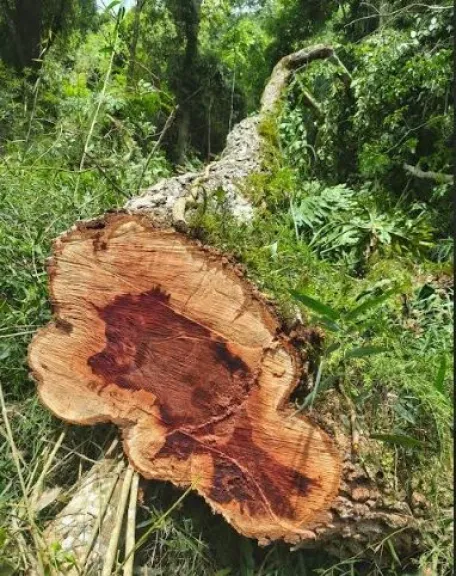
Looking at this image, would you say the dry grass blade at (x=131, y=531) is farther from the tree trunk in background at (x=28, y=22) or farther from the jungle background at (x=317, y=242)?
the tree trunk in background at (x=28, y=22)

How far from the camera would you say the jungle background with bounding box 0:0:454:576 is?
200 centimetres

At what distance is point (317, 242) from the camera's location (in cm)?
320

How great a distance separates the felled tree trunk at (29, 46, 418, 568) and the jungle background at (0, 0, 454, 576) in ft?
0.45

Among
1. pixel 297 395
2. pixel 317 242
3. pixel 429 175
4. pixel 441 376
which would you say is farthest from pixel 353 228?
pixel 297 395

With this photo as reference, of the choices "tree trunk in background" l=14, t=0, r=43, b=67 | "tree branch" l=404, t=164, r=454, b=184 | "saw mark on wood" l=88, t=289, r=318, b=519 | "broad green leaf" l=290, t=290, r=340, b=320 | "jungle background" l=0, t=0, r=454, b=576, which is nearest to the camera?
"broad green leaf" l=290, t=290, r=340, b=320

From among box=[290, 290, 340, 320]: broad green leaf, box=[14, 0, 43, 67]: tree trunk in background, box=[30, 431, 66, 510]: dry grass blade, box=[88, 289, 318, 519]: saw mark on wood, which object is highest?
box=[14, 0, 43, 67]: tree trunk in background

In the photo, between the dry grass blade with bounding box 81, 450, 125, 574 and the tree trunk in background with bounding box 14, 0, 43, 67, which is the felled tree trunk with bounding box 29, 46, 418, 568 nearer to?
the dry grass blade with bounding box 81, 450, 125, 574

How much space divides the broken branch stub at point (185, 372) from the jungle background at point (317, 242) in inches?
6.4

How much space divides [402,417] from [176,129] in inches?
230

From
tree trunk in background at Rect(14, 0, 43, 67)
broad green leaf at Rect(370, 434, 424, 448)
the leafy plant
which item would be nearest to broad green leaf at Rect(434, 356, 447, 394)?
broad green leaf at Rect(370, 434, 424, 448)

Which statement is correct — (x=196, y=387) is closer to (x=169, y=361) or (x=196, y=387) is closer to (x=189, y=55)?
(x=169, y=361)

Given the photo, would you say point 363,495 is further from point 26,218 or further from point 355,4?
point 355,4

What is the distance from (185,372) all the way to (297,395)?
38 centimetres

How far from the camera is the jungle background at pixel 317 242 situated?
200 centimetres
